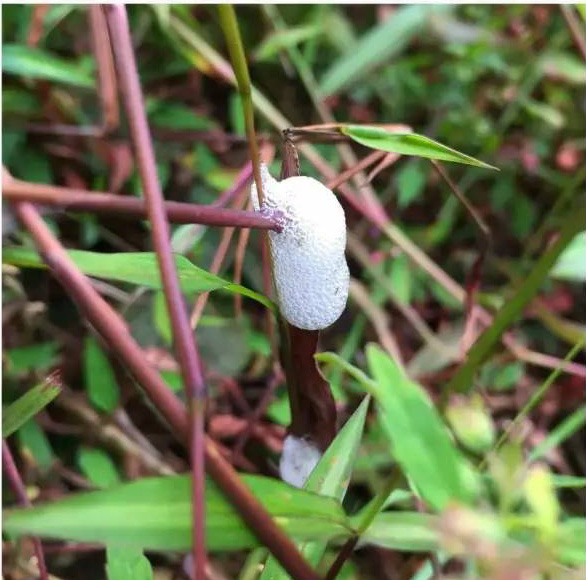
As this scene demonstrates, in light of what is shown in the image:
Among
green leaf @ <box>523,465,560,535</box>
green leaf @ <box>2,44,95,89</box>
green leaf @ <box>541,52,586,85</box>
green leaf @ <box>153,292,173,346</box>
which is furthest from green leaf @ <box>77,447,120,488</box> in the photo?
green leaf @ <box>541,52,586,85</box>

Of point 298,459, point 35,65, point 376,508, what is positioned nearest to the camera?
point 376,508

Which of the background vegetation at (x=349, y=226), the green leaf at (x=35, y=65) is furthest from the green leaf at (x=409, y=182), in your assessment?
the green leaf at (x=35, y=65)

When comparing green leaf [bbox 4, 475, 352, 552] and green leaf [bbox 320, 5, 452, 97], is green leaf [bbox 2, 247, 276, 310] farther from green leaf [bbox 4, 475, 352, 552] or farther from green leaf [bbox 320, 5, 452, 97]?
green leaf [bbox 320, 5, 452, 97]

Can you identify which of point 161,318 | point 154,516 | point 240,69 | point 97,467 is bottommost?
point 97,467

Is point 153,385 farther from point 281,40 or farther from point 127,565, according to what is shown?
point 281,40

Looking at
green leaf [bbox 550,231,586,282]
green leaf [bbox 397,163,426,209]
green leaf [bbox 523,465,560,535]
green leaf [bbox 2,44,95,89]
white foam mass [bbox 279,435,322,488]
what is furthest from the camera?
green leaf [bbox 397,163,426,209]

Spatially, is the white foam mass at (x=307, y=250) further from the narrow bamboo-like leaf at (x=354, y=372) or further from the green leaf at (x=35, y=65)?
the green leaf at (x=35, y=65)

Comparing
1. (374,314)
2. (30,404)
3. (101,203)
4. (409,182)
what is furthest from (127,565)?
(409,182)
